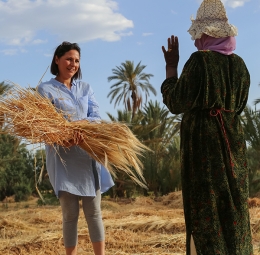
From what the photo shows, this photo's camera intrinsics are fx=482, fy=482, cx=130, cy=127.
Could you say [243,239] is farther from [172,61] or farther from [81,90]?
[81,90]

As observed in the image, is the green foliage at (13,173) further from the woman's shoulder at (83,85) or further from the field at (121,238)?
the woman's shoulder at (83,85)

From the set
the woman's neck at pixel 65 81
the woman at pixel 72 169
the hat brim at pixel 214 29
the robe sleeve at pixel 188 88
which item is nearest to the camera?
the robe sleeve at pixel 188 88

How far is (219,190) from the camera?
2.75 metres

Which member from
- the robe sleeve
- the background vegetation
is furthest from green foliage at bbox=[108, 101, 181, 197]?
the robe sleeve

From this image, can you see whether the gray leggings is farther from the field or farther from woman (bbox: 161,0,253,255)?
the field

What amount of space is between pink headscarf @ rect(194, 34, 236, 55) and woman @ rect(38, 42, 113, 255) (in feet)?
3.53

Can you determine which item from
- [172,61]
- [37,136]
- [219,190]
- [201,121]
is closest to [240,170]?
[219,190]

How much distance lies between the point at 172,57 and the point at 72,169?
1.13m

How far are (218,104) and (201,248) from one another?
0.82 meters

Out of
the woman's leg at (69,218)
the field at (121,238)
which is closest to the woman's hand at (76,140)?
the woman's leg at (69,218)

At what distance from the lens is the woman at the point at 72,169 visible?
3434mm

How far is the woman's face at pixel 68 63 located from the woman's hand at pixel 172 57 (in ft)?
2.97

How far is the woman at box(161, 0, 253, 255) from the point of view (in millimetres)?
2723

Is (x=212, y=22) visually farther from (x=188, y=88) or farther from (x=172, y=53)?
(x=188, y=88)
